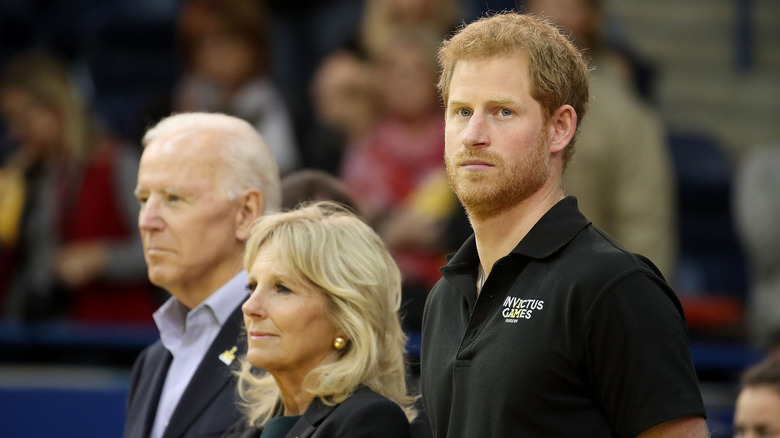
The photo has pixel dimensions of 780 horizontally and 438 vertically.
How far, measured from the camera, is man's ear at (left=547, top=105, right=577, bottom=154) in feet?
8.39

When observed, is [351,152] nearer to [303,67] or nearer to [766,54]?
[303,67]

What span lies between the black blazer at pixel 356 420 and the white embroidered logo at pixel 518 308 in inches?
22.6

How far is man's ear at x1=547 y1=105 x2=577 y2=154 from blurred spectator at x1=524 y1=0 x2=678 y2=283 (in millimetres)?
3447

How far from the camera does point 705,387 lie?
6.19m

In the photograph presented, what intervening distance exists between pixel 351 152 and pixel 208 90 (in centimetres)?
91

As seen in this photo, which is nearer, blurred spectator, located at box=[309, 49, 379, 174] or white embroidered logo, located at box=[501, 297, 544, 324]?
white embroidered logo, located at box=[501, 297, 544, 324]

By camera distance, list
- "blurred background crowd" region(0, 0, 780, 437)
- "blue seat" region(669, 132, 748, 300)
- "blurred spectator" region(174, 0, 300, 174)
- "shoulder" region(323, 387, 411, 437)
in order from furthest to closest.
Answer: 1. "blue seat" region(669, 132, 748, 300)
2. "blurred spectator" region(174, 0, 300, 174)
3. "blurred background crowd" region(0, 0, 780, 437)
4. "shoulder" region(323, 387, 411, 437)

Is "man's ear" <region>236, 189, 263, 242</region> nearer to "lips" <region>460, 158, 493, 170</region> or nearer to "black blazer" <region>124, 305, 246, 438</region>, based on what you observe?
"black blazer" <region>124, 305, 246, 438</region>

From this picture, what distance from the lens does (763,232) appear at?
6.45 m

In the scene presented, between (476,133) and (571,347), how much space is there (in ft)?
1.56

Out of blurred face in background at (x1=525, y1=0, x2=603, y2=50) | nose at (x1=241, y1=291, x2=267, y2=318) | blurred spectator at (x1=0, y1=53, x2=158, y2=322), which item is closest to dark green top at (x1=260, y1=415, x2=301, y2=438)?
nose at (x1=241, y1=291, x2=267, y2=318)

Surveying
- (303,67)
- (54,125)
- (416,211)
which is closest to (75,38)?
(303,67)

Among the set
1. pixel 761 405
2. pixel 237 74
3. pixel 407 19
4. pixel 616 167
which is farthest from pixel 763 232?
pixel 237 74

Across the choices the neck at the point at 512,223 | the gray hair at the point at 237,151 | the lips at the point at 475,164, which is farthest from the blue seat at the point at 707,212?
the lips at the point at 475,164
